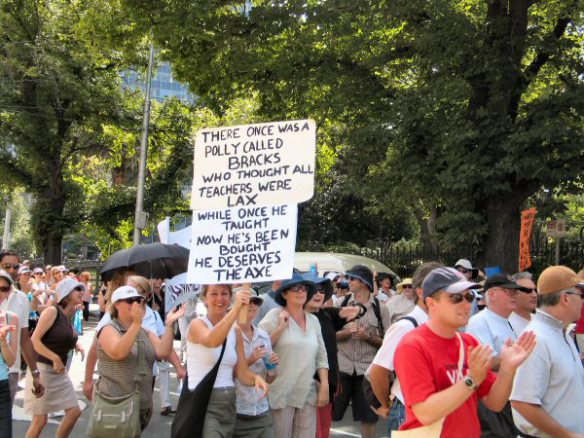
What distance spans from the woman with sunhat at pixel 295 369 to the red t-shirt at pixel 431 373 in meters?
2.39

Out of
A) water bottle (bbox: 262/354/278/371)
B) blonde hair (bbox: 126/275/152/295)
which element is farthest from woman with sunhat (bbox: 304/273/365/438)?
blonde hair (bbox: 126/275/152/295)

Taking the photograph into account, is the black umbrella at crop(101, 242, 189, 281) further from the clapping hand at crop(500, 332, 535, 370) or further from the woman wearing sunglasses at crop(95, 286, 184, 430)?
the clapping hand at crop(500, 332, 535, 370)

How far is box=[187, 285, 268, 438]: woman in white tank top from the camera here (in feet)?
15.9

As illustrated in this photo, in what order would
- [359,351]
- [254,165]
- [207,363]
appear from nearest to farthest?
1. [207,363]
2. [254,165]
3. [359,351]

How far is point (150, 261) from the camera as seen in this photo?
811 cm

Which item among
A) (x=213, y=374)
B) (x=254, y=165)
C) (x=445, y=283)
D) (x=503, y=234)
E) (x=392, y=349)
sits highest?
(x=503, y=234)

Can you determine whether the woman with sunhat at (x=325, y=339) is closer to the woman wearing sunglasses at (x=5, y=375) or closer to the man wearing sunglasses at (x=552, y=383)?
the man wearing sunglasses at (x=552, y=383)

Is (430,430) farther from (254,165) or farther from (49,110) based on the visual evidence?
(49,110)

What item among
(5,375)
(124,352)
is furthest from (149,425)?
(124,352)

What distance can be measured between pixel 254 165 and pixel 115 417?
2.06 meters

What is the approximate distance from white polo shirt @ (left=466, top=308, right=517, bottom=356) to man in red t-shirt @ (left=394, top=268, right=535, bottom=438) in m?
1.73

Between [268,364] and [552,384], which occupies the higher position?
[552,384]

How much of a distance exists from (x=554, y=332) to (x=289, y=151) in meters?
2.12

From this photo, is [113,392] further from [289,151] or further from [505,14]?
[505,14]
